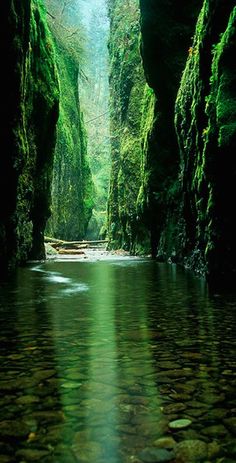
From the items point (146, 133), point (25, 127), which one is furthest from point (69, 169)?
point (25, 127)

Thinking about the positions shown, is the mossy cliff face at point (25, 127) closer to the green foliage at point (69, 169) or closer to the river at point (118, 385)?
the river at point (118, 385)

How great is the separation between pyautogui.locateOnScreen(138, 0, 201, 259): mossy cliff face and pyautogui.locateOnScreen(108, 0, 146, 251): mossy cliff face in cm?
538

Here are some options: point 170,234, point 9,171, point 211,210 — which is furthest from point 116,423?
point 170,234

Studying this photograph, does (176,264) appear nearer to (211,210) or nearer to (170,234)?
(170,234)

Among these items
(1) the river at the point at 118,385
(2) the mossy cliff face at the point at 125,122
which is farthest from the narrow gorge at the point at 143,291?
(2) the mossy cliff face at the point at 125,122

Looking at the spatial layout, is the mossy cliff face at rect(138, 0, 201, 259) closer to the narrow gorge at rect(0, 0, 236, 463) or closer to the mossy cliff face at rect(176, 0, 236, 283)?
the narrow gorge at rect(0, 0, 236, 463)

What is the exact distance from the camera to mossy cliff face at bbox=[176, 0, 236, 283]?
823 cm

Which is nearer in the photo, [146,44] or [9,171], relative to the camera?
[9,171]

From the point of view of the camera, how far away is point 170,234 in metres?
19.1

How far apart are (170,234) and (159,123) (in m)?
4.87

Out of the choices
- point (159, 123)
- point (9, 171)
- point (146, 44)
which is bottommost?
point (9, 171)

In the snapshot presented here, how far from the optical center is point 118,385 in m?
3.06

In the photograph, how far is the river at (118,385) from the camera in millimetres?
2162

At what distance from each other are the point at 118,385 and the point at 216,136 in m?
7.03
